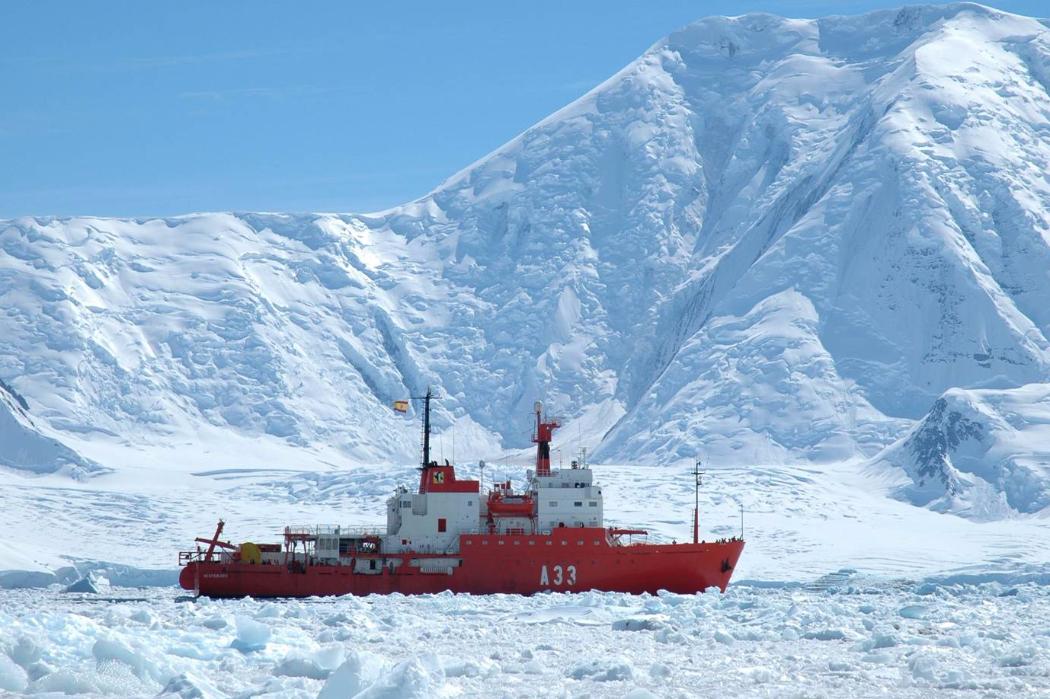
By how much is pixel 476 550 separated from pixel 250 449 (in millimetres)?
104520

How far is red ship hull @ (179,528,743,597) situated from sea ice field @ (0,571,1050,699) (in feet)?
26.6

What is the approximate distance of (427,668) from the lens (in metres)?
34.2

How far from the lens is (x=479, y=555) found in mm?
68000

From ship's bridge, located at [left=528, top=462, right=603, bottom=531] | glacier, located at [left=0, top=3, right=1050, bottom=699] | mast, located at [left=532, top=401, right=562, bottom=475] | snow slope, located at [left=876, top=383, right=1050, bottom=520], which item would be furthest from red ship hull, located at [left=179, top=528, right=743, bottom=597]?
snow slope, located at [left=876, top=383, right=1050, bottom=520]

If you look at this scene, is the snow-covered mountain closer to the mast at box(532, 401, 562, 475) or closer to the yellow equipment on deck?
the mast at box(532, 401, 562, 475)

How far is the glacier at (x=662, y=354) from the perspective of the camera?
128750mm

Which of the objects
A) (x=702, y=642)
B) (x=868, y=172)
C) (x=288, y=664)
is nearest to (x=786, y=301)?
(x=868, y=172)

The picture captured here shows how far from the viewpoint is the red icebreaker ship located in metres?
67.6

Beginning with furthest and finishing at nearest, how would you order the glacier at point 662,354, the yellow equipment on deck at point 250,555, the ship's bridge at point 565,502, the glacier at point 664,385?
the glacier at point 662,354 < the glacier at point 664,385 < the yellow equipment on deck at point 250,555 < the ship's bridge at point 565,502

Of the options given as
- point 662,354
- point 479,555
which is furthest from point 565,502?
point 662,354

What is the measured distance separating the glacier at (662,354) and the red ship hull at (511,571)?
1585 inches

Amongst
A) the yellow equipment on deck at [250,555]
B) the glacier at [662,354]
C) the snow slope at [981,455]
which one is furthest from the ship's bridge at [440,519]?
the snow slope at [981,455]

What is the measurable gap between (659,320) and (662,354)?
545cm

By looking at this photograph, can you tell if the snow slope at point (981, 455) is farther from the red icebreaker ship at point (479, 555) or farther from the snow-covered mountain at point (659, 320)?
the red icebreaker ship at point (479, 555)
